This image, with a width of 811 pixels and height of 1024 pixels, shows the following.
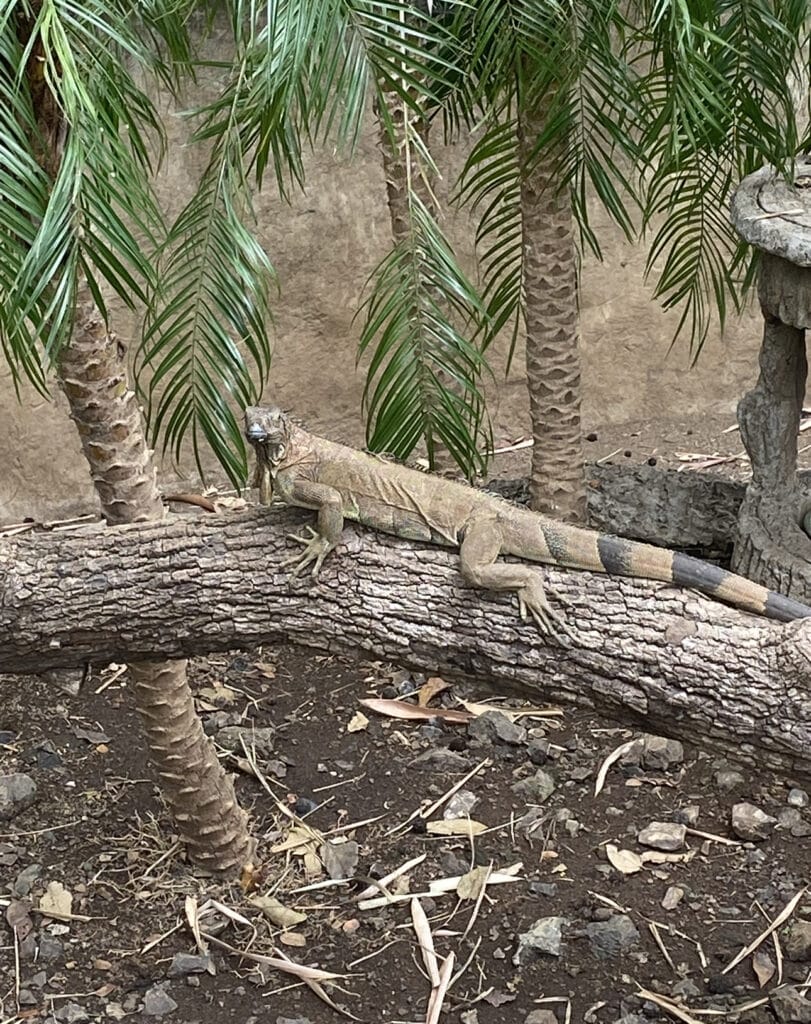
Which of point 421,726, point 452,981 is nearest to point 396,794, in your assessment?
point 421,726

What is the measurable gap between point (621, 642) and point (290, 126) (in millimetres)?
1373

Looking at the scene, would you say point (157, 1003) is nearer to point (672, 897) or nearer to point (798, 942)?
point (672, 897)

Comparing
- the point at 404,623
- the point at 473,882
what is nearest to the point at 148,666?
the point at 404,623

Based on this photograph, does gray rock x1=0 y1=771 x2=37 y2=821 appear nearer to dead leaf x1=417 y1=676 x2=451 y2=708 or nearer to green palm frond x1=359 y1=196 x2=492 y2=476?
dead leaf x1=417 y1=676 x2=451 y2=708

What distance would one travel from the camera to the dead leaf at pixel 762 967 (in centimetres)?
323

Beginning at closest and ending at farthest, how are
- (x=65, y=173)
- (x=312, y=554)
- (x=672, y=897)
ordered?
(x=65, y=173) < (x=312, y=554) < (x=672, y=897)

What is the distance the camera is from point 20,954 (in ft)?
11.2

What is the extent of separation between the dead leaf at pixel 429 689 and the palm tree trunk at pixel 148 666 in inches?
37.8

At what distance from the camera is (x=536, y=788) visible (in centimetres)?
398

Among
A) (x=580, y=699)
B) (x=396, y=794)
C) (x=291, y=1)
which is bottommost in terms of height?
(x=396, y=794)

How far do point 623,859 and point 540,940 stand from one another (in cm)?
43

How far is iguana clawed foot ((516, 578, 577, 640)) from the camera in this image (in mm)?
2506

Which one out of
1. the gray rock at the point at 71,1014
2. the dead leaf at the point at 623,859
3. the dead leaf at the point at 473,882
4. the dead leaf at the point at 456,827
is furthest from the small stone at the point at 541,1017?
the gray rock at the point at 71,1014

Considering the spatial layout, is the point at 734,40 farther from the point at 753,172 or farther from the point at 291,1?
the point at 291,1
